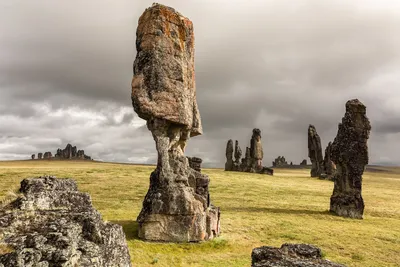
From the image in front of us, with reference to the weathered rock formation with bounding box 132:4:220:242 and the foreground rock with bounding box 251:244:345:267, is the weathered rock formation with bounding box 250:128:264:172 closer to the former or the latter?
the weathered rock formation with bounding box 132:4:220:242

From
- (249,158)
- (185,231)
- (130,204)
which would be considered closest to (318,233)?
(185,231)

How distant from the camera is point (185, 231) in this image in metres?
18.6

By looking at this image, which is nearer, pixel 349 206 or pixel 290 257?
pixel 290 257

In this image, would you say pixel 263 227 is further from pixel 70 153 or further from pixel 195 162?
pixel 70 153

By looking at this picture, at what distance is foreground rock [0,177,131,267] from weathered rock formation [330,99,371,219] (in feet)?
83.2

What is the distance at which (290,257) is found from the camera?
8766mm

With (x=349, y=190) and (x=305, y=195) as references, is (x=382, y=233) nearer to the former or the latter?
(x=349, y=190)

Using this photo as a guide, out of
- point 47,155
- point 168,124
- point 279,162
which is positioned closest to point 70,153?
point 47,155

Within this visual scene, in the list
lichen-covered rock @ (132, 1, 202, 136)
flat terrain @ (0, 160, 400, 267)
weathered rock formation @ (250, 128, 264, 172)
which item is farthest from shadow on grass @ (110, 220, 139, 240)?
weathered rock formation @ (250, 128, 264, 172)

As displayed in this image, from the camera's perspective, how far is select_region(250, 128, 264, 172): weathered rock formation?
273 ft

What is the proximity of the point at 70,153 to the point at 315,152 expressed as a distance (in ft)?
414

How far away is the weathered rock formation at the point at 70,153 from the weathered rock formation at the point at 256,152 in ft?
366

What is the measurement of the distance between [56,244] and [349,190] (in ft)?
94.1

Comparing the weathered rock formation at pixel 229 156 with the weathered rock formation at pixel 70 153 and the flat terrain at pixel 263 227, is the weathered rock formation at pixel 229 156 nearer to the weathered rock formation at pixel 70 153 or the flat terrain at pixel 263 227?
the flat terrain at pixel 263 227
